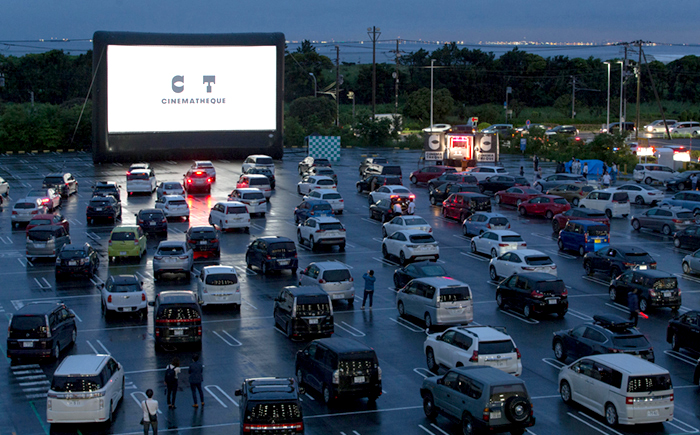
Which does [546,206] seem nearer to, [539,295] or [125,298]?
[539,295]

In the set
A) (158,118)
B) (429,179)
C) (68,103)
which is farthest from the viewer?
(68,103)

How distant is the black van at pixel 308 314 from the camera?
84.8ft

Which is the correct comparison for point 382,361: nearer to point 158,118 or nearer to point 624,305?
point 624,305

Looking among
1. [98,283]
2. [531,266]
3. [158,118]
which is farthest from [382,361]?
[158,118]

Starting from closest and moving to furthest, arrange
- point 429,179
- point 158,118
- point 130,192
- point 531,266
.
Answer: point 531,266
point 130,192
point 429,179
point 158,118

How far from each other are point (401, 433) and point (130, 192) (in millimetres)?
41408

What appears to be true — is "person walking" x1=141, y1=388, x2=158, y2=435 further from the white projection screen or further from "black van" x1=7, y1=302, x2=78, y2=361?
the white projection screen

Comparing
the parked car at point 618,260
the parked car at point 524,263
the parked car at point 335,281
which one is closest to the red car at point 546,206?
the parked car at point 618,260

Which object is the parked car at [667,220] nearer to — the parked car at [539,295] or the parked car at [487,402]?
the parked car at [539,295]

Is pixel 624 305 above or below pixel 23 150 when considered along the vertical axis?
below

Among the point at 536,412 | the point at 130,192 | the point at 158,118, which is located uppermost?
the point at 158,118

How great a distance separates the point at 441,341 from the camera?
2300cm

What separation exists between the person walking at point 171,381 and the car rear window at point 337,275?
10.5 metres

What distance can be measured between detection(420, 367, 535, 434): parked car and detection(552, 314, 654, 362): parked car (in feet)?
16.6
